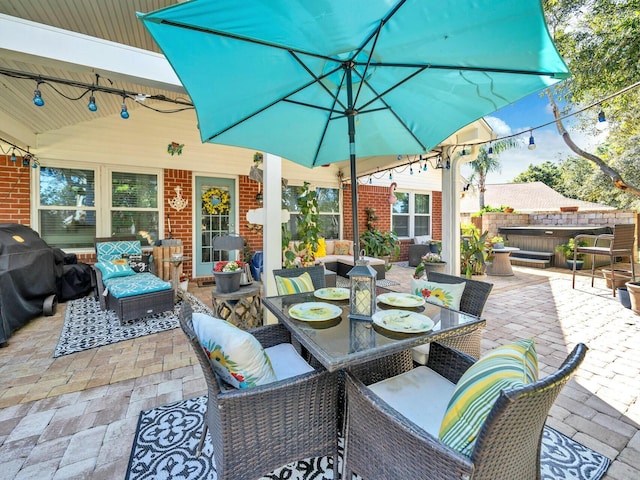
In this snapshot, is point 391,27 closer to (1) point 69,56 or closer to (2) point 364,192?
(1) point 69,56

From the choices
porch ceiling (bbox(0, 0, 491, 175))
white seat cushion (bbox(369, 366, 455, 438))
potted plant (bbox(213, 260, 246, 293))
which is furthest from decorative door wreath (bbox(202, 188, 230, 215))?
white seat cushion (bbox(369, 366, 455, 438))

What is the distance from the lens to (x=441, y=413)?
1.21 m

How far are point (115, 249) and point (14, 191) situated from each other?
181cm

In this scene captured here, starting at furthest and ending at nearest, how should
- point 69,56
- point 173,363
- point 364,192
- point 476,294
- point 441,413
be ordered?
point 364,192 → point 173,363 → point 69,56 → point 476,294 → point 441,413

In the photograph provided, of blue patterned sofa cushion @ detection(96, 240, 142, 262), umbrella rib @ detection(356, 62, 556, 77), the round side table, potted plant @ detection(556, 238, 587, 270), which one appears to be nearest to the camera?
umbrella rib @ detection(356, 62, 556, 77)

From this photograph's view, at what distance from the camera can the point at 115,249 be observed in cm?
444

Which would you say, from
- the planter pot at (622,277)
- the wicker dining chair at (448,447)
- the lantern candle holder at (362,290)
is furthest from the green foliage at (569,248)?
the wicker dining chair at (448,447)

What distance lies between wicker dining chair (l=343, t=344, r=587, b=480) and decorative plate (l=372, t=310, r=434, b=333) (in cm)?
31

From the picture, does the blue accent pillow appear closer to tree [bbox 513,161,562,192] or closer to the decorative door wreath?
the decorative door wreath

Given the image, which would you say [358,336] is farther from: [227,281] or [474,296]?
Answer: [227,281]

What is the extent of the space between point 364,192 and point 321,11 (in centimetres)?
662

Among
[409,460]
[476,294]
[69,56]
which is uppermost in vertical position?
[69,56]

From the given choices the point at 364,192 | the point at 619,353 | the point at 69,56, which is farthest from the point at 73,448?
the point at 364,192

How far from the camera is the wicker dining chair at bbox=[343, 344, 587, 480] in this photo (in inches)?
29.5
